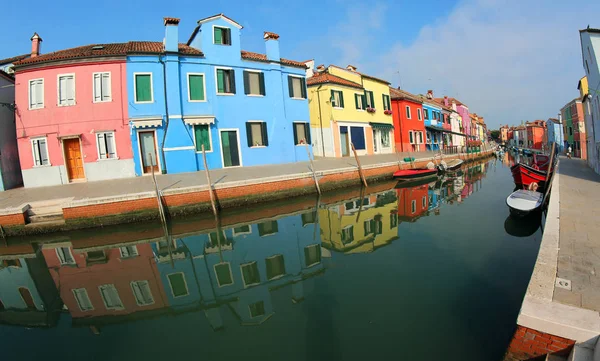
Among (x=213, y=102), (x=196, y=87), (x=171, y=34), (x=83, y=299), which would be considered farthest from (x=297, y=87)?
(x=83, y=299)

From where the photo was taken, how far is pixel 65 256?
29.2 feet

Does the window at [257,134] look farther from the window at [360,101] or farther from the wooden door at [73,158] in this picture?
the window at [360,101]

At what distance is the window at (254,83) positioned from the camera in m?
18.4

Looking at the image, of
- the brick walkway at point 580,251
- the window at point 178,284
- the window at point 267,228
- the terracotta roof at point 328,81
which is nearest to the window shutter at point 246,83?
the terracotta roof at point 328,81

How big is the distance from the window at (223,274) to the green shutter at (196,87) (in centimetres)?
1220

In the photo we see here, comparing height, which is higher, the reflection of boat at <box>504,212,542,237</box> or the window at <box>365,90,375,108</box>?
the window at <box>365,90,375,108</box>

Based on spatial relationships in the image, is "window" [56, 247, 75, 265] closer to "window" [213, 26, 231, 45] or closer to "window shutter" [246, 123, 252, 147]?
"window shutter" [246, 123, 252, 147]

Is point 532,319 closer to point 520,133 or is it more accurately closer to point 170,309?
point 170,309

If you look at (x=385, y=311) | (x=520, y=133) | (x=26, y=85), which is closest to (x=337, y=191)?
(x=385, y=311)

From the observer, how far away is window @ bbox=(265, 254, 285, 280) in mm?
6807

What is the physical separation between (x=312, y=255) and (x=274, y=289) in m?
2.06

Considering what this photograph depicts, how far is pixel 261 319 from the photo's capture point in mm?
4984

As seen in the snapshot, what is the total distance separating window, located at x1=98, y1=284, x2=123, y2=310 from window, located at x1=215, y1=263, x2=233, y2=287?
201 centimetres

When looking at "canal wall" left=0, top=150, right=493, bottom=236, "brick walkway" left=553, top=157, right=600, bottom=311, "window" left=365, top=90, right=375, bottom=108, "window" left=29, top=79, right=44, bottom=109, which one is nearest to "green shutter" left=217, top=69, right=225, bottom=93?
"canal wall" left=0, top=150, right=493, bottom=236
